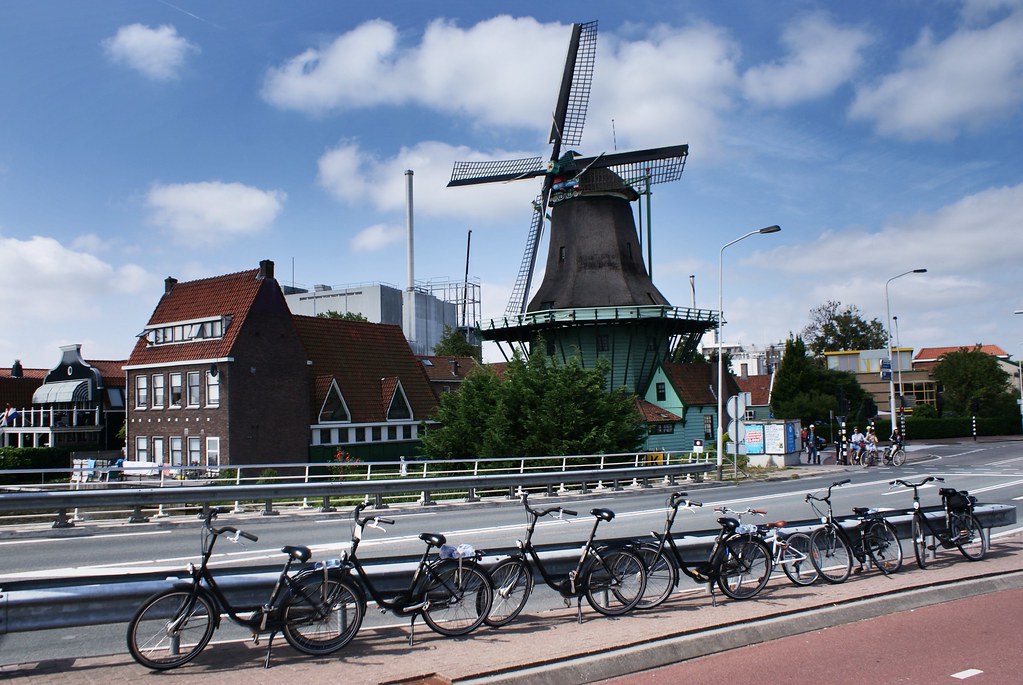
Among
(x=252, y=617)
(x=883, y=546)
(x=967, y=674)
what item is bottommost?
(x=967, y=674)

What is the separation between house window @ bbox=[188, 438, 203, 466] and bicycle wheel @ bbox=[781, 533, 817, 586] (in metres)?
38.1

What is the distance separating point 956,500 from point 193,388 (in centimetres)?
3926

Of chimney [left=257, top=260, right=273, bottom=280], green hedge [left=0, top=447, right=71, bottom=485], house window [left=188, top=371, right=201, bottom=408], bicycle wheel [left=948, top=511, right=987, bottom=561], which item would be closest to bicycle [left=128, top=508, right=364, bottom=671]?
bicycle wheel [left=948, top=511, right=987, bottom=561]

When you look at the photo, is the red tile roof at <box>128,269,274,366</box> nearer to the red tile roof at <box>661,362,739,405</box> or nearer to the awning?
the awning

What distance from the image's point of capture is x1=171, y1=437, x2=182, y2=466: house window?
44594 millimetres

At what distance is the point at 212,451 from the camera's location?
4291 cm

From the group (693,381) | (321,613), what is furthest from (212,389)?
(321,613)

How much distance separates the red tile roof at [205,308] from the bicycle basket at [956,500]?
36.6 m

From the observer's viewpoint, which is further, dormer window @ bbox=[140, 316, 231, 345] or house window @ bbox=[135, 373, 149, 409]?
house window @ bbox=[135, 373, 149, 409]

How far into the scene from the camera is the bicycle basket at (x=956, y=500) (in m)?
11.7

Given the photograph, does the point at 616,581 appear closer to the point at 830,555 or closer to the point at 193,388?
the point at 830,555

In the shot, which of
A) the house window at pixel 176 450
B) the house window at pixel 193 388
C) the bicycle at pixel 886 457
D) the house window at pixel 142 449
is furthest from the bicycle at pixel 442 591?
the house window at pixel 142 449

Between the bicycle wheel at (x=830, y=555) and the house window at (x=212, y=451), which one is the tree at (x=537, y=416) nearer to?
the house window at (x=212, y=451)

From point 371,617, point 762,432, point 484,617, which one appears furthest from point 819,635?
point 762,432
